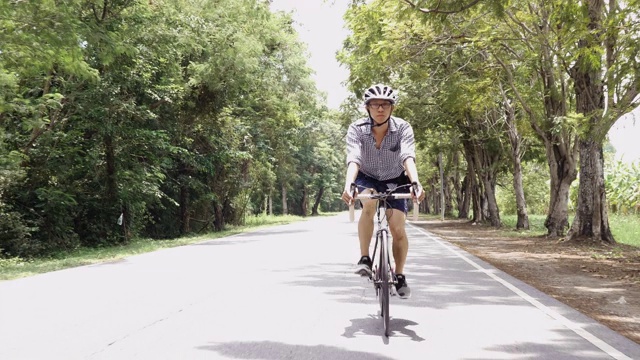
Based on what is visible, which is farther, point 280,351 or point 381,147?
point 381,147

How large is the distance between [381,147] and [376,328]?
173 centimetres

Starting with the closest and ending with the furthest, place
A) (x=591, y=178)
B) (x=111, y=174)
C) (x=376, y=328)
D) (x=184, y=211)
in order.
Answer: (x=376, y=328) < (x=591, y=178) < (x=111, y=174) < (x=184, y=211)

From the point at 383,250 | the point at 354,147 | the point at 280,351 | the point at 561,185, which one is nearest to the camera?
the point at 280,351

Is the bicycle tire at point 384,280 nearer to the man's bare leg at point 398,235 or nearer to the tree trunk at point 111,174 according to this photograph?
the man's bare leg at point 398,235

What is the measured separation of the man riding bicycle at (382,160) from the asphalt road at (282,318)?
2.45ft

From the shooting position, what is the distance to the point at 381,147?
6.01 m

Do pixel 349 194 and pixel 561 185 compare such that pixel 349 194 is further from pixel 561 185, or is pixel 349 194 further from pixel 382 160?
pixel 561 185

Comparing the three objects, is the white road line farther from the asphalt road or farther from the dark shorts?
the dark shorts

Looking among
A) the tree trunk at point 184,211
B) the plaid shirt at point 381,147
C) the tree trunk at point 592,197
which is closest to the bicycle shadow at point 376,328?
the plaid shirt at point 381,147

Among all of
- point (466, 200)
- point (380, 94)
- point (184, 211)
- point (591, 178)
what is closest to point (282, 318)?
point (380, 94)

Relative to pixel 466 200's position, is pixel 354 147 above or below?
below

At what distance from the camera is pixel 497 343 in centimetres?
525

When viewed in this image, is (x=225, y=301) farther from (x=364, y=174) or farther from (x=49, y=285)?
(x=49, y=285)

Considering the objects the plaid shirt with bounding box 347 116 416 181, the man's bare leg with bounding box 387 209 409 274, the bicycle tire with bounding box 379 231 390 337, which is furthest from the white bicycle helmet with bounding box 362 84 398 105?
the bicycle tire with bounding box 379 231 390 337
